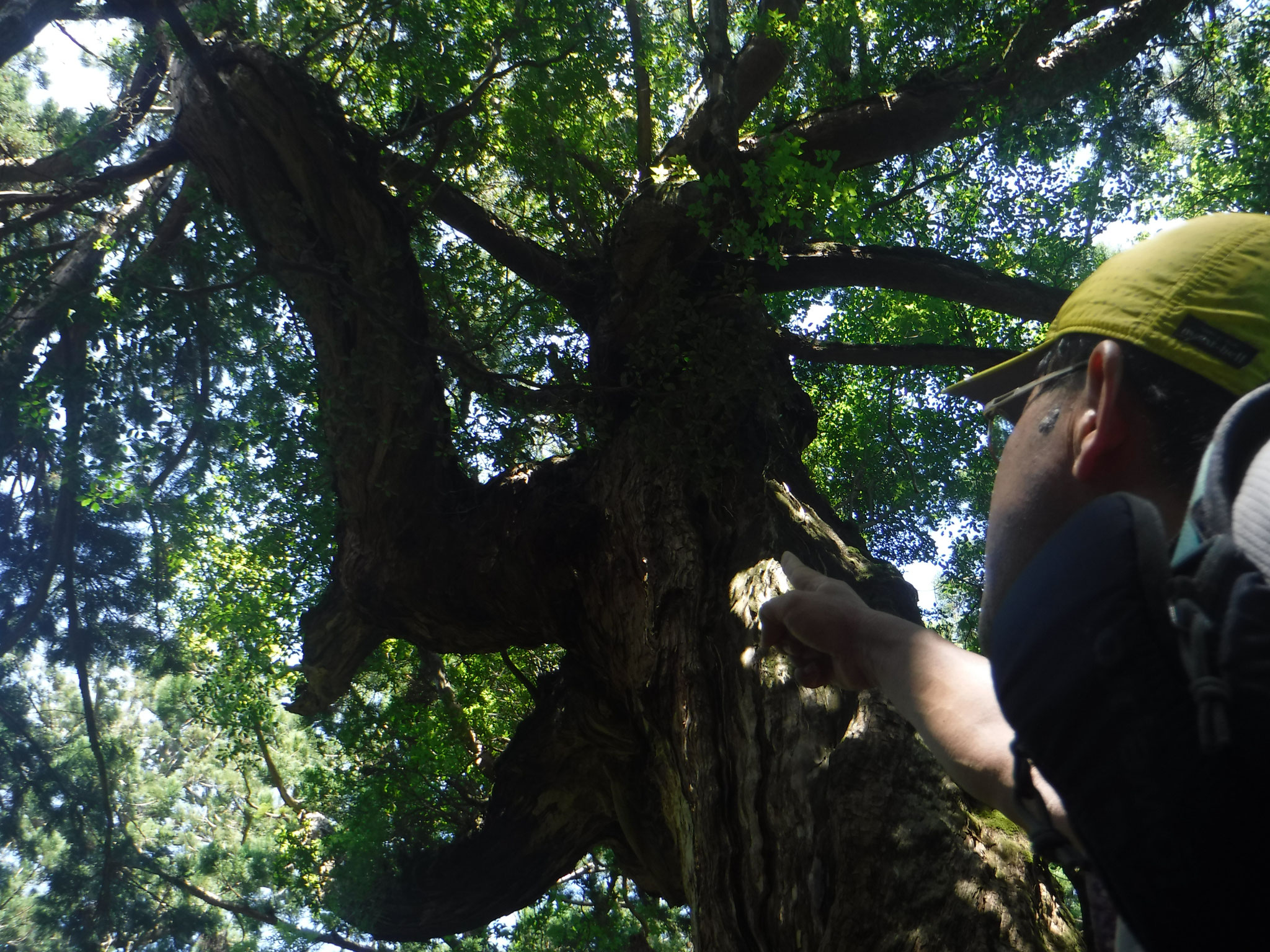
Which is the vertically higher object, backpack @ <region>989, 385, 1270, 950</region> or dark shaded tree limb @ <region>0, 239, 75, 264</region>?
dark shaded tree limb @ <region>0, 239, 75, 264</region>

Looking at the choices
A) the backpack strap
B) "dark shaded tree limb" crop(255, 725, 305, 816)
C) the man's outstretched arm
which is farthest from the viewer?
"dark shaded tree limb" crop(255, 725, 305, 816)

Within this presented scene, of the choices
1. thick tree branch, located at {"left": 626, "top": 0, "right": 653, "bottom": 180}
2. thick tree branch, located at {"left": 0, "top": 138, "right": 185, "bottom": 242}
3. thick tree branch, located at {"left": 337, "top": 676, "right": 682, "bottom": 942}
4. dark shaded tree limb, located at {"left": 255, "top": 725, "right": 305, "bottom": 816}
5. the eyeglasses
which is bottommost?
the eyeglasses

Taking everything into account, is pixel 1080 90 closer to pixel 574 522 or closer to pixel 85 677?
pixel 574 522

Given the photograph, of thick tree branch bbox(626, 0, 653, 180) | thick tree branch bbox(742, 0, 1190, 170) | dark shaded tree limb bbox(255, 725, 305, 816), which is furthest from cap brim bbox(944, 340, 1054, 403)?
dark shaded tree limb bbox(255, 725, 305, 816)

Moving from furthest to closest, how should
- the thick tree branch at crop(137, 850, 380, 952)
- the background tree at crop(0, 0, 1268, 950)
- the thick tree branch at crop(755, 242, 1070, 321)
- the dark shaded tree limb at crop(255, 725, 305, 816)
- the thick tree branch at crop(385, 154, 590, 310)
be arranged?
the dark shaded tree limb at crop(255, 725, 305, 816)
the thick tree branch at crop(137, 850, 380, 952)
the thick tree branch at crop(385, 154, 590, 310)
the thick tree branch at crop(755, 242, 1070, 321)
the background tree at crop(0, 0, 1268, 950)

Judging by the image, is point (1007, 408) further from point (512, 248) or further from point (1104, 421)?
point (512, 248)

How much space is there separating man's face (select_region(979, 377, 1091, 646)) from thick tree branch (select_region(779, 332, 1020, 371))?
10.2ft

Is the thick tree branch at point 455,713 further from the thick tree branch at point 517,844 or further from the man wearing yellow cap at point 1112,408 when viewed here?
the man wearing yellow cap at point 1112,408

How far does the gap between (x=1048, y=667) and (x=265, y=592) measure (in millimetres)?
5731

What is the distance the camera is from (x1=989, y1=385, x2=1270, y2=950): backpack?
0.67 metres

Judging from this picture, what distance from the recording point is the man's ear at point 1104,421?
3.37ft

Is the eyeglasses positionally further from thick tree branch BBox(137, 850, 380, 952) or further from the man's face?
thick tree branch BBox(137, 850, 380, 952)

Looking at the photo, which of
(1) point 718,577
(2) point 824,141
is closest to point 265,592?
(1) point 718,577

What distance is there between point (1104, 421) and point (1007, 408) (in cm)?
26
